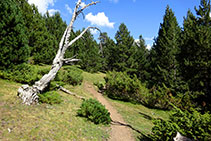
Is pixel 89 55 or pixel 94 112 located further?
pixel 89 55

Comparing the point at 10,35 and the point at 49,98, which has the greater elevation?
the point at 10,35

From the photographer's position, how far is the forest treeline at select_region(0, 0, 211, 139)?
961 centimetres

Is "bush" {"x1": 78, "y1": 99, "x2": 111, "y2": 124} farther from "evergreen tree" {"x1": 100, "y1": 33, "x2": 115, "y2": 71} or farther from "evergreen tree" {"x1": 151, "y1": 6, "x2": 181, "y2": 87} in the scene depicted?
"evergreen tree" {"x1": 100, "y1": 33, "x2": 115, "y2": 71}

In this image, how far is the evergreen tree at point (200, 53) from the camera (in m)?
11.0

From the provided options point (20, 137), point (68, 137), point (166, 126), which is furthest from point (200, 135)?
point (20, 137)

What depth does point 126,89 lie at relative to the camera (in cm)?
1627

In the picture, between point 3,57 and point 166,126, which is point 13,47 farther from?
point 166,126

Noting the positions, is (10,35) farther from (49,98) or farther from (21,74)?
(49,98)

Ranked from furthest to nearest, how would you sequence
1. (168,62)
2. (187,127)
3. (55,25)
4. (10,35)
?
(55,25), (168,62), (10,35), (187,127)

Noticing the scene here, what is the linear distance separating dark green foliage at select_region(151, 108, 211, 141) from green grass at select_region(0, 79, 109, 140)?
291cm

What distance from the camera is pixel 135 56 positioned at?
31.8 metres

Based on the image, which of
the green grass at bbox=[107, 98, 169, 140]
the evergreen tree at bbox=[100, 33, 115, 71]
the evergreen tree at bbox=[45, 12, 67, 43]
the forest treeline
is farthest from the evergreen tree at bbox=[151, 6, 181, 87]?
the evergreen tree at bbox=[45, 12, 67, 43]

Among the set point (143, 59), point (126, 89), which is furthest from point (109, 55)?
point (126, 89)

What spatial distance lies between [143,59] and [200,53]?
814 inches
